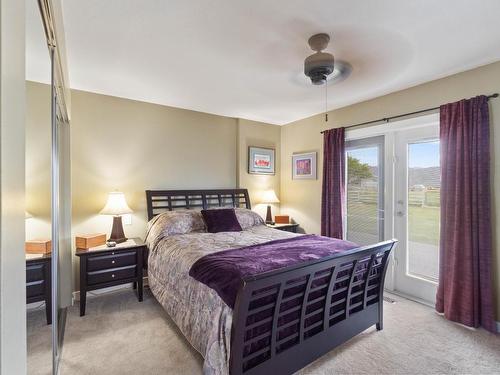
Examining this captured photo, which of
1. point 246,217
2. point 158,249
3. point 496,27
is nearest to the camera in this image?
point 496,27

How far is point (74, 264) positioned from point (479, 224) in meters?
4.47

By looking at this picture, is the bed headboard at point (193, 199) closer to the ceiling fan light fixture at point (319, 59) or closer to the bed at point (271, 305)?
the bed at point (271, 305)

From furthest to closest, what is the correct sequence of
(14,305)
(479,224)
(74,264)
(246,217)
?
(246,217) → (74,264) → (479,224) → (14,305)

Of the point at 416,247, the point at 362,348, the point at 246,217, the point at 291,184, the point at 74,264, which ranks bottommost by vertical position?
the point at 362,348


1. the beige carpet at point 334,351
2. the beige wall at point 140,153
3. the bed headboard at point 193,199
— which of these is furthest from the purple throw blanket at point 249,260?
the beige wall at point 140,153

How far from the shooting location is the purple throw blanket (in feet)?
5.72

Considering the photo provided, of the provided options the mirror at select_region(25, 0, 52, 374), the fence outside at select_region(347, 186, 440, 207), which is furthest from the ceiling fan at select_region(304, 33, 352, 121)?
the fence outside at select_region(347, 186, 440, 207)

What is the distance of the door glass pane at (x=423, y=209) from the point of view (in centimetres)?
298

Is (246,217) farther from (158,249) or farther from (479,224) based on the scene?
(479,224)

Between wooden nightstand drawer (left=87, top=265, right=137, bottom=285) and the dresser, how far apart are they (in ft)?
4.95

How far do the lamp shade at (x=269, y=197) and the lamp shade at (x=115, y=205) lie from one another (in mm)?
2300

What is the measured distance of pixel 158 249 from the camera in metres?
2.91

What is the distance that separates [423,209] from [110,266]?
147 inches

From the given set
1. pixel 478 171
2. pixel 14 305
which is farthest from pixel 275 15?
pixel 478 171
